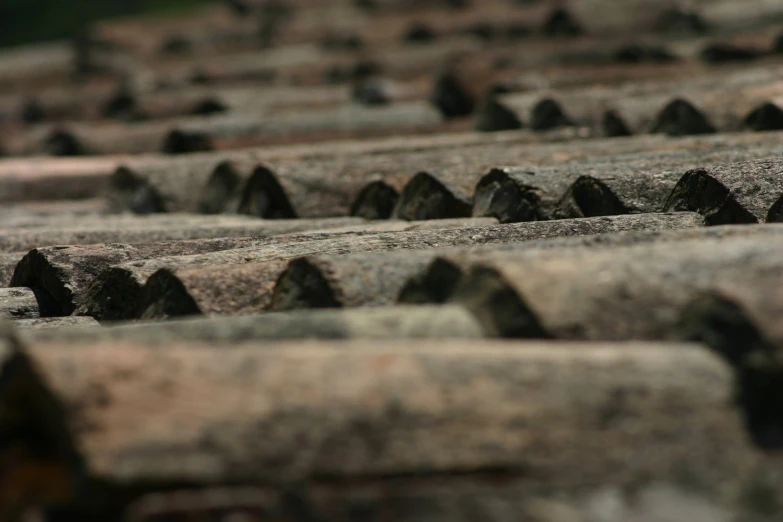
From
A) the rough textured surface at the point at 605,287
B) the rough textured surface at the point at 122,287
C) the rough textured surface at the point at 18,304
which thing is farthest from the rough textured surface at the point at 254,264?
the rough textured surface at the point at 605,287

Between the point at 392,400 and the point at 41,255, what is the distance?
2260 mm

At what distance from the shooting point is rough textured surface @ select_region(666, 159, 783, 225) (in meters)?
4.06

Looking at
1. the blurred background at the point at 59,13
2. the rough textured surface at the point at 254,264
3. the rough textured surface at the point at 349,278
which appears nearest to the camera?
the rough textured surface at the point at 349,278

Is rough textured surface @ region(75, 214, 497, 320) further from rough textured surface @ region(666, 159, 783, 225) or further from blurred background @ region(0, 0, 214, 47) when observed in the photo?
blurred background @ region(0, 0, 214, 47)

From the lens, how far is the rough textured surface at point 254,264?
339cm

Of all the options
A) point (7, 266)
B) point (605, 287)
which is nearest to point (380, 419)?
point (605, 287)

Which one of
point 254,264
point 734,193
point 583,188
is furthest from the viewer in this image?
point 583,188

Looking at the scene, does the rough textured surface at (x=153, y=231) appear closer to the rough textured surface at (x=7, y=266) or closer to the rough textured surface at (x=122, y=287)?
the rough textured surface at (x=7, y=266)

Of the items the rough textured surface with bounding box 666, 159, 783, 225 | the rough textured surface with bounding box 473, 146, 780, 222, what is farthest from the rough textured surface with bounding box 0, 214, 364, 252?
the rough textured surface with bounding box 666, 159, 783, 225

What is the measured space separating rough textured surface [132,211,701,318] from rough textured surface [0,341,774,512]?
1062 mm

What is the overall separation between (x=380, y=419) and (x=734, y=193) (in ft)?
7.22

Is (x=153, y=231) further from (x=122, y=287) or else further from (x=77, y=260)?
(x=122, y=287)

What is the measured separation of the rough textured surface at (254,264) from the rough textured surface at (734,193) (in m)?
0.09

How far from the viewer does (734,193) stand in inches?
162
